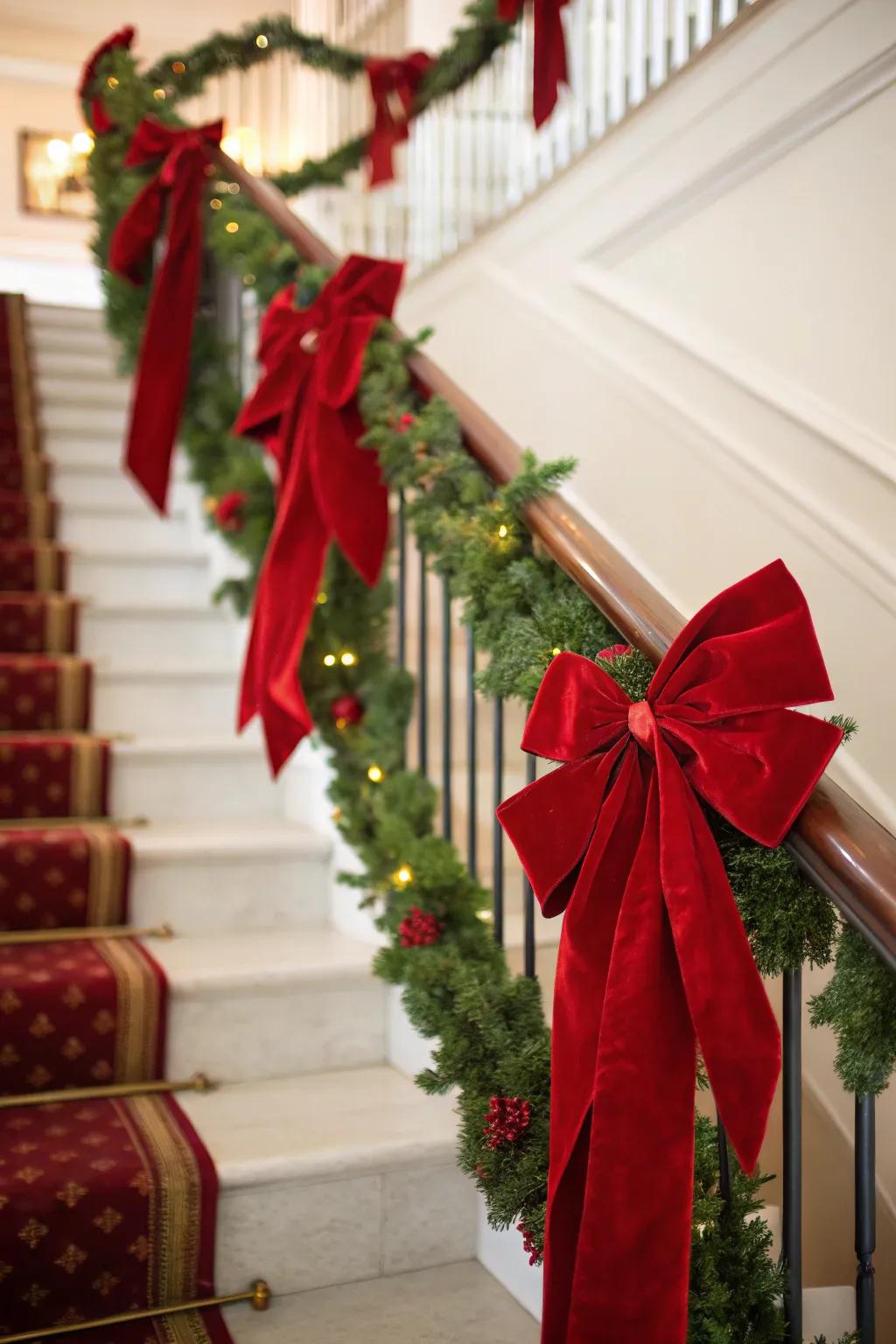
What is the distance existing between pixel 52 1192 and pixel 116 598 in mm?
1877

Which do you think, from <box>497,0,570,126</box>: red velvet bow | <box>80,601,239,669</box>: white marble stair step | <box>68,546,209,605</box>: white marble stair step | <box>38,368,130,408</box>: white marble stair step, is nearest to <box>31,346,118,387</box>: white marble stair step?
<box>38,368,130,408</box>: white marble stair step

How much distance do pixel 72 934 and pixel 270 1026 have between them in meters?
0.40

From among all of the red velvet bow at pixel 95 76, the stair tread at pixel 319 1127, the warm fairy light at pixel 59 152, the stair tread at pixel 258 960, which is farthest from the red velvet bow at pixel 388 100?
the warm fairy light at pixel 59 152

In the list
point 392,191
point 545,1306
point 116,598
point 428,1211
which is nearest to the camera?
point 545,1306

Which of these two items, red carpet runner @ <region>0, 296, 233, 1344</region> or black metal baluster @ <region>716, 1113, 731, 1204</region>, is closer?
black metal baluster @ <region>716, 1113, 731, 1204</region>

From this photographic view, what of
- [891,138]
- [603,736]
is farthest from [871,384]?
[603,736]

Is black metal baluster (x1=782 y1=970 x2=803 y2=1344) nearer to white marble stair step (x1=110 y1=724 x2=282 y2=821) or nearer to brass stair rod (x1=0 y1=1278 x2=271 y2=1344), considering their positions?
brass stair rod (x1=0 y1=1278 x2=271 y2=1344)

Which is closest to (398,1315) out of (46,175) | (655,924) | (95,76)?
(655,924)

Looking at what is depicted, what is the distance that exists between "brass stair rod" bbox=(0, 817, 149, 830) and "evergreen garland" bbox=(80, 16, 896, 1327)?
1.56ft

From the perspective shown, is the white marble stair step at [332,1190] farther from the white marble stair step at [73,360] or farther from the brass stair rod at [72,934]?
the white marble stair step at [73,360]

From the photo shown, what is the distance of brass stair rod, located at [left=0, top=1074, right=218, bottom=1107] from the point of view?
71.8 inches

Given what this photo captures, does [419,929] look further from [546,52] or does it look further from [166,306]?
[546,52]

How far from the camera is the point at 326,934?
2312 mm

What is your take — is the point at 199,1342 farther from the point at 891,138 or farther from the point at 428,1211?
the point at 891,138
